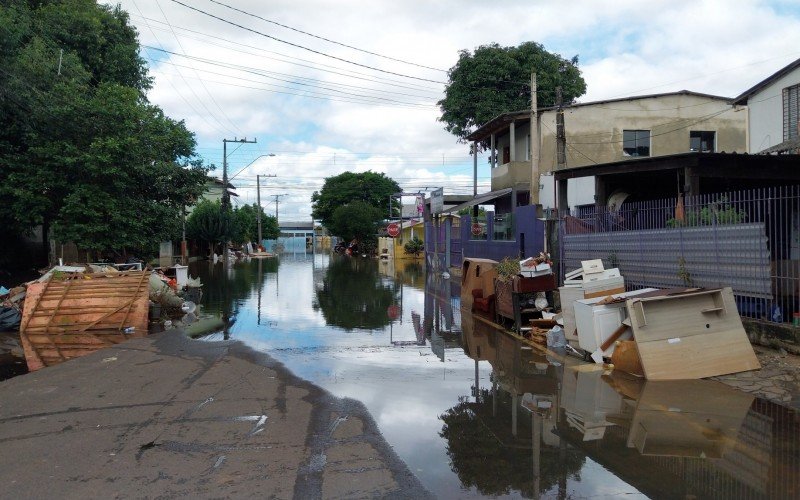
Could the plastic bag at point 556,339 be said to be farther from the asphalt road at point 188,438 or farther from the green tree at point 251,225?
the green tree at point 251,225

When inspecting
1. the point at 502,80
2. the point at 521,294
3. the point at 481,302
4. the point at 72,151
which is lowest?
the point at 481,302

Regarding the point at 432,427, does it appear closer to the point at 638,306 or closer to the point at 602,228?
the point at 638,306

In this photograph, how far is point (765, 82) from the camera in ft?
61.3

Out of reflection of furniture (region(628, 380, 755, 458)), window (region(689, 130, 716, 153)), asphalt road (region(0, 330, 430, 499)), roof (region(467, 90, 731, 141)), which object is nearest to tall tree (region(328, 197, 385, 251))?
roof (region(467, 90, 731, 141))

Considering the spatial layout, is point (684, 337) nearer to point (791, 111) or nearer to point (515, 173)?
point (791, 111)

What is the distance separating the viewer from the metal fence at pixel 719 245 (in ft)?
28.9

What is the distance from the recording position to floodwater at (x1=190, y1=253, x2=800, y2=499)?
15.3ft

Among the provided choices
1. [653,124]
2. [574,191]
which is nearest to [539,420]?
[574,191]

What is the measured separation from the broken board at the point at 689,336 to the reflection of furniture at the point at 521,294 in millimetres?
3743

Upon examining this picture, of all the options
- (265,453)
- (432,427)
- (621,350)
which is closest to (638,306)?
(621,350)

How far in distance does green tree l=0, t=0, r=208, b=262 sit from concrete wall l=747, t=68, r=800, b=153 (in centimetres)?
1986

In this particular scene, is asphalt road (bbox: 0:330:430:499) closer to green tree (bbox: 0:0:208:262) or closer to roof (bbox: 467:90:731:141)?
green tree (bbox: 0:0:208:262)

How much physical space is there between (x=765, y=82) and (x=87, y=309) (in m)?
19.7

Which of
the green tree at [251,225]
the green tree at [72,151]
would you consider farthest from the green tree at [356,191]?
the green tree at [72,151]
